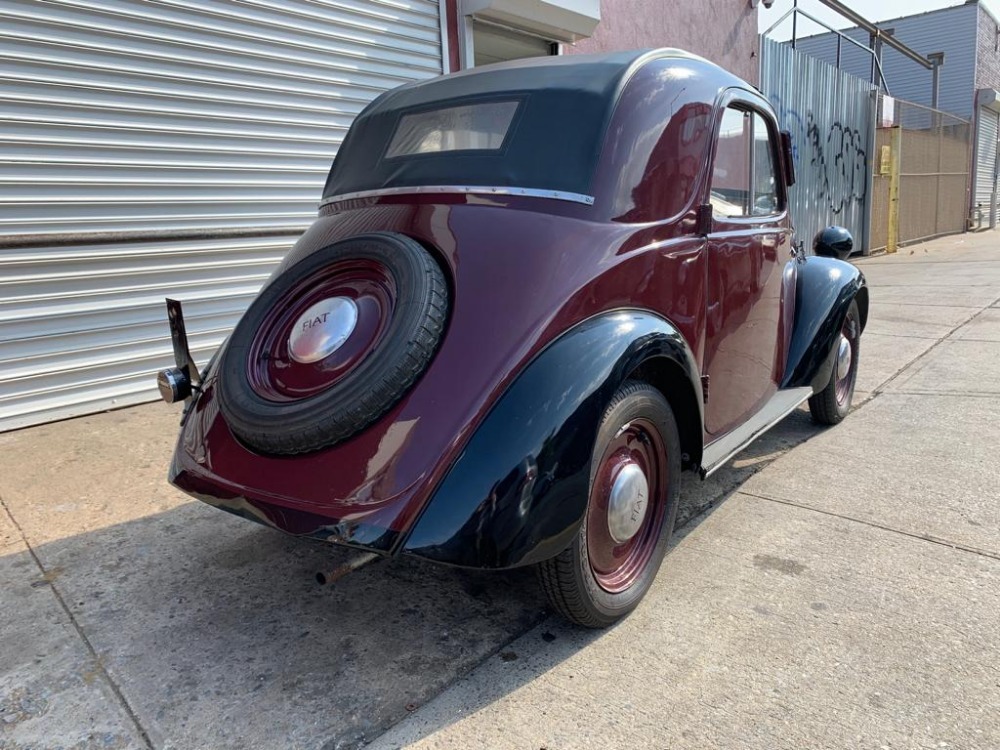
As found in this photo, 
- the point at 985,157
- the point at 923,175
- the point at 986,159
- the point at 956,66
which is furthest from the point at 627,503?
the point at 956,66

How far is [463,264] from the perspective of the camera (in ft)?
7.67

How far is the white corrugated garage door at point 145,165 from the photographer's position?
14.9 ft

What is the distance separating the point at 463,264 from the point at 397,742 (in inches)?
55.5

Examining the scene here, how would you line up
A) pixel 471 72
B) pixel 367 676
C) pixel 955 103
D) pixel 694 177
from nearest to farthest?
pixel 367 676, pixel 694 177, pixel 471 72, pixel 955 103

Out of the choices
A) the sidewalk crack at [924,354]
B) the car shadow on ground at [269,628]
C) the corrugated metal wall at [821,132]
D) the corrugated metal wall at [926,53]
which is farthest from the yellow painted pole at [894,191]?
the car shadow on ground at [269,628]

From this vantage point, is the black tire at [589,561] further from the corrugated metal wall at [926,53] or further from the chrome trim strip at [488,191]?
the corrugated metal wall at [926,53]

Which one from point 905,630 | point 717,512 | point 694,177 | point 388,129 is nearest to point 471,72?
point 388,129

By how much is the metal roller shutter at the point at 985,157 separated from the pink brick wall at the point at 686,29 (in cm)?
1782

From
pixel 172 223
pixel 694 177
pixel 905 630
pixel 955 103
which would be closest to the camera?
pixel 905 630

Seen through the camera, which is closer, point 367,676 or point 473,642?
point 367,676

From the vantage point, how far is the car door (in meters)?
2.98

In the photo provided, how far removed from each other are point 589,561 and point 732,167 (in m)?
1.98

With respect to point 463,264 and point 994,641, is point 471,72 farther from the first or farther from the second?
point 994,641

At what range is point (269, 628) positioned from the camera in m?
2.47
